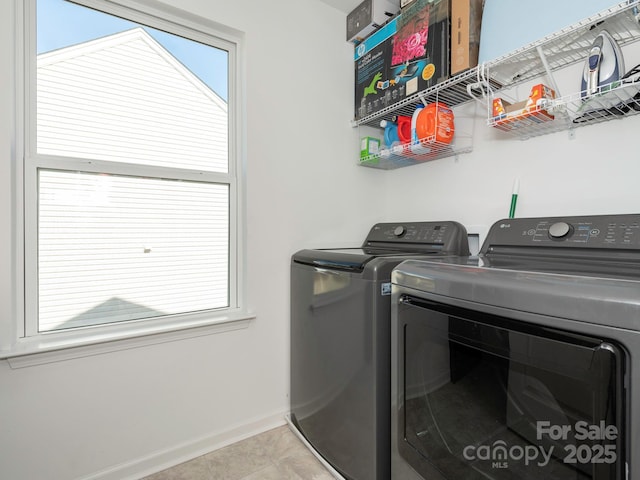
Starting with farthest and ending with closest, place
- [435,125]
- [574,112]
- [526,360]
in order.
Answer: [435,125] < [574,112] < [526,360]

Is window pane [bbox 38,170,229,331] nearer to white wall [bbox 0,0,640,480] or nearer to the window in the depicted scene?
the window

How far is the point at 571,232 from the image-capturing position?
1061 mm

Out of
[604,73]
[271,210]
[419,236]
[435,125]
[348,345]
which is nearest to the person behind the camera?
[604,73]

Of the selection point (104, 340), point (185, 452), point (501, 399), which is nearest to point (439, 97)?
point (501, 399)

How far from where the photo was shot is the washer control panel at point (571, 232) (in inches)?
37.1

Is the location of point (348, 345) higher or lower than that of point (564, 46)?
lower

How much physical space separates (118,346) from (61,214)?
2.03ft

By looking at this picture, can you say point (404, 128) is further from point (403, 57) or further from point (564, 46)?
point (564, 46)

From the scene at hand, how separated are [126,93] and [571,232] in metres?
1.93

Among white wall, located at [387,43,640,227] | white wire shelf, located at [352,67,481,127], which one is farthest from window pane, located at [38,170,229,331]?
white wall, located at [387,43,640,227]

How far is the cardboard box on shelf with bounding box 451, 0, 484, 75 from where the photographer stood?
138 cm

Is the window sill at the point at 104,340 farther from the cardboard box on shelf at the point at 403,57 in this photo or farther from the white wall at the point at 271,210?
the cardboard box on shelf at the point at 403,57

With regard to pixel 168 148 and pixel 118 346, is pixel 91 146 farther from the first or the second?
pixel 118 346

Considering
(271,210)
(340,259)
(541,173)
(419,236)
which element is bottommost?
(340,259)
